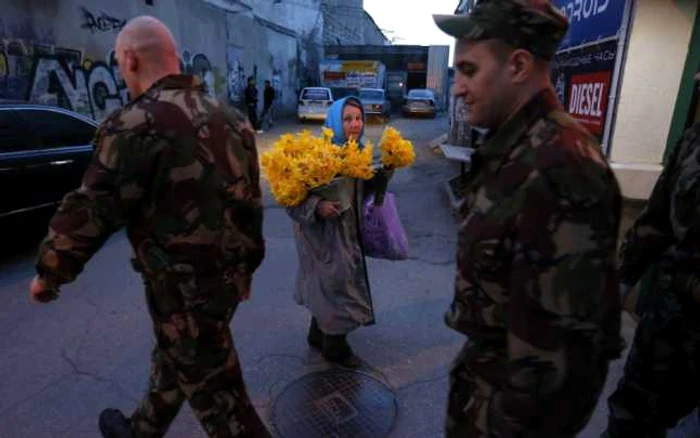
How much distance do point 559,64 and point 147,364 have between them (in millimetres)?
4624

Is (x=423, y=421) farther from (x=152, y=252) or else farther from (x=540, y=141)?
A: (x=540, y=141)

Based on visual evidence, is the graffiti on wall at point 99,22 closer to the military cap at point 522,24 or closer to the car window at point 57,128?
the car window at point 57,128

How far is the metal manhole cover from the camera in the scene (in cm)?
258

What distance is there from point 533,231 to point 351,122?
2.06 metres

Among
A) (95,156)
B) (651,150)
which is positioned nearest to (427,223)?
(651,150)

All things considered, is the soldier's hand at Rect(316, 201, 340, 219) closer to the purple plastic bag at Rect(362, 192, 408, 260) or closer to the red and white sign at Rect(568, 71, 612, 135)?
the purple plastic bag at Rect(362, 192, 408, 260)

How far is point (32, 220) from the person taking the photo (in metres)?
5.01

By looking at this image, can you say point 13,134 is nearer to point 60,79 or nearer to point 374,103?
point 60,79

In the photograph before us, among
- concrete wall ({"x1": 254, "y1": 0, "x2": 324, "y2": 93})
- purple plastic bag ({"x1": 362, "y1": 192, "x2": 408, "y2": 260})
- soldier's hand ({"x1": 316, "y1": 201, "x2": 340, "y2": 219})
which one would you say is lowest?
purple plastic bag ({"x1": 362, "y1": 192, "x2": 408, "y2": 260})

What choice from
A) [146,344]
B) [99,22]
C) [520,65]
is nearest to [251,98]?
[99,22]

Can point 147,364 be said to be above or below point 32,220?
below

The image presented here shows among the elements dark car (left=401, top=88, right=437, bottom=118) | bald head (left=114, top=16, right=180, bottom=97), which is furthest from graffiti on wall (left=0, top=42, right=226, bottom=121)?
dark car (left=401, top=88, right=437, bottom=118)

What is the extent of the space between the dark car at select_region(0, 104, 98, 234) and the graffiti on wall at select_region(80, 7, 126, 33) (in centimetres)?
703

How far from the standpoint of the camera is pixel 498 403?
117cm
